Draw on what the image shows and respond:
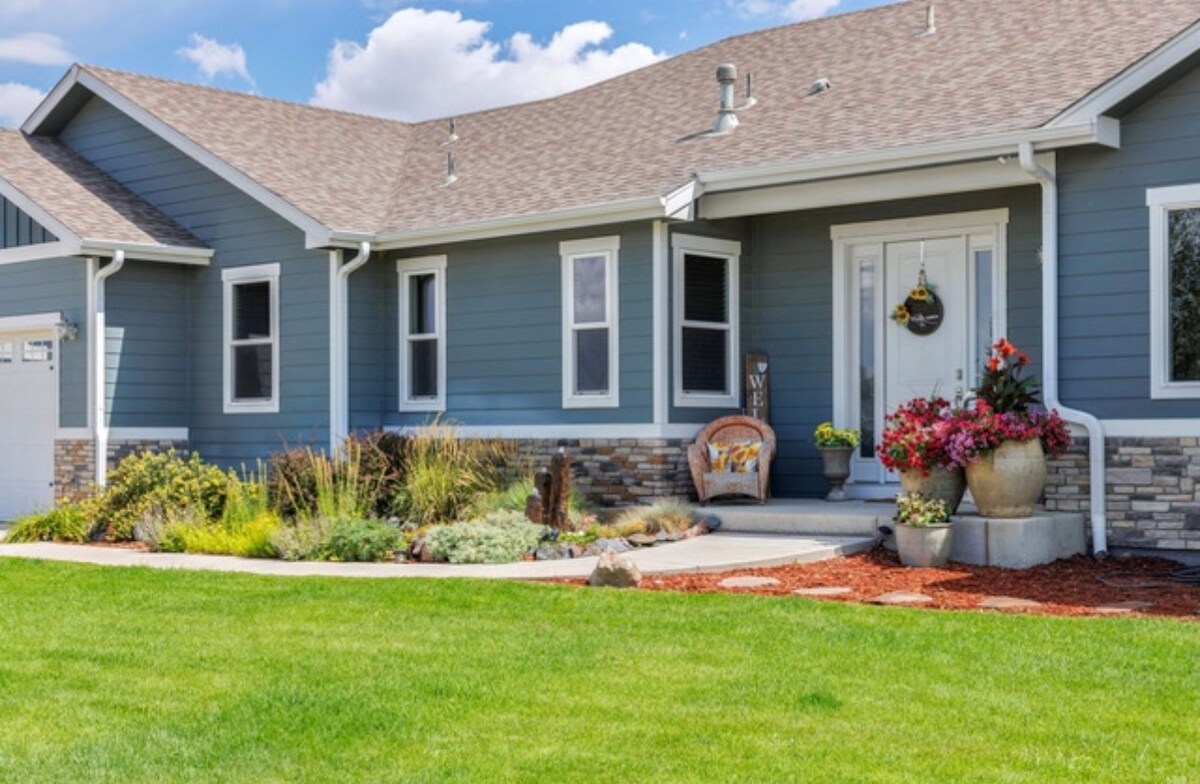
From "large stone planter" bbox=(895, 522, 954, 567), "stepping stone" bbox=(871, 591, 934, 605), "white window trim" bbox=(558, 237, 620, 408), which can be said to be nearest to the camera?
"stepping stone" bbox=(871, 591, 934, 605)

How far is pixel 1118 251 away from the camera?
463 inches

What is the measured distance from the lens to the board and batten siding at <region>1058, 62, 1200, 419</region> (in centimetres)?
1158

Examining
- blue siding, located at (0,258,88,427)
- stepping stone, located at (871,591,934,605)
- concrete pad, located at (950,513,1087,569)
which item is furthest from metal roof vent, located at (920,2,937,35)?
blue siding, located at (0,258,88,427)

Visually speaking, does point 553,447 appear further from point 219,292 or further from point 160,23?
point 160,23

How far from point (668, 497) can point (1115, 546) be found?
4.00m

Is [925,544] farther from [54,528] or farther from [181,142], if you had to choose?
[181,142]

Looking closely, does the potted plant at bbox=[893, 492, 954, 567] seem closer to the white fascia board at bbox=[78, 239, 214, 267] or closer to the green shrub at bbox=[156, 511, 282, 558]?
the green shrub at bbox=[156, 511, 282, 558]

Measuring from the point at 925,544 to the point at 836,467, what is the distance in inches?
105

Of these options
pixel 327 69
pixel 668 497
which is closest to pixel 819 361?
pixel 668 497

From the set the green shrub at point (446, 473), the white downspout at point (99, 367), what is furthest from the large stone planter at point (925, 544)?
the white downspout at point (99, 367)

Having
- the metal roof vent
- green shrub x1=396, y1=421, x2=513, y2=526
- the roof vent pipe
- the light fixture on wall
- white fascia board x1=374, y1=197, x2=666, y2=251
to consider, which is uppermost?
the metal roof vent

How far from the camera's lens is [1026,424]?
456 inches

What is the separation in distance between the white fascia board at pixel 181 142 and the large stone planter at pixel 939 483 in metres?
6.87

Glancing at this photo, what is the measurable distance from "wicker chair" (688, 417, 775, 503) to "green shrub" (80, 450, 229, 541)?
175 inches
